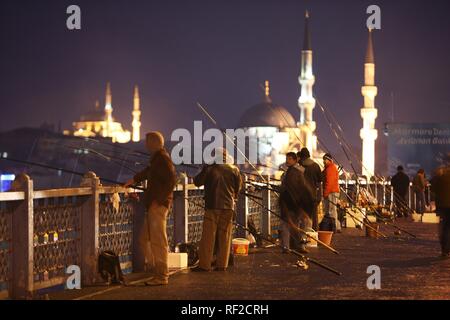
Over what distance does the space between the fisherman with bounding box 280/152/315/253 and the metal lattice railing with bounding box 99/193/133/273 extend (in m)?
2.71

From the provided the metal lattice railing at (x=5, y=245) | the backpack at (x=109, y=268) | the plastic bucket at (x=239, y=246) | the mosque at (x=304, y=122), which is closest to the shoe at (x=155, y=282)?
the backpack at (x=109, y=268)

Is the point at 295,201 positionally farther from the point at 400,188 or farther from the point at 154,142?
the point at 400,188

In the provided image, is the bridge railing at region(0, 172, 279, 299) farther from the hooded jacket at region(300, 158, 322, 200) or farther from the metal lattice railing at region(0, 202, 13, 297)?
the hooded jacket at region(300, 158, 322, 200)

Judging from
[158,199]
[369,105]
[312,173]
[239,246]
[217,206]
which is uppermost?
[369,105]

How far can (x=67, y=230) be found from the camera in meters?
10.5

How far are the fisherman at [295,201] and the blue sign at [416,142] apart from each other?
157 ft

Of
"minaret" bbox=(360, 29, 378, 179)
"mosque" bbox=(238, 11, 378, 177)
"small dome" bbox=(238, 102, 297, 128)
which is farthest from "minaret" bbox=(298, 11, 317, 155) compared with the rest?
"small dome" bbox=(238, 102, 297, 128)

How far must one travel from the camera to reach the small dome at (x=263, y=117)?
148m

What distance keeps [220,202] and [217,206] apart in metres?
0.06

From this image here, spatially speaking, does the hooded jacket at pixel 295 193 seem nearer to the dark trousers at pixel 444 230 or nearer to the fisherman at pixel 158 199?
the dark trousers at pixel 444 230

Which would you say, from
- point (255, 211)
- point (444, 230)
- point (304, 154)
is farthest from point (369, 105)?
point (444, 230)

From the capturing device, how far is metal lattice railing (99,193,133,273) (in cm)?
1138

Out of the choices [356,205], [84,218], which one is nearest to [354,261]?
[84,218]
